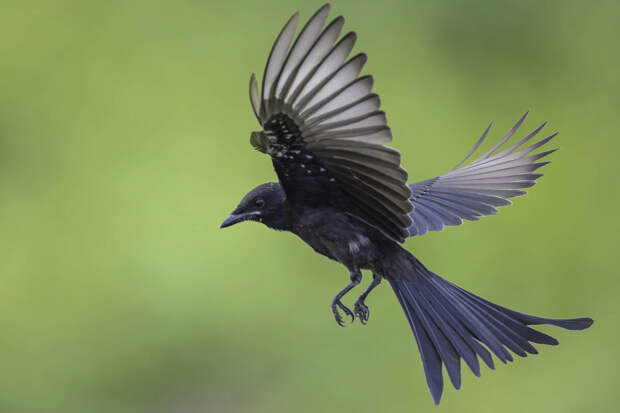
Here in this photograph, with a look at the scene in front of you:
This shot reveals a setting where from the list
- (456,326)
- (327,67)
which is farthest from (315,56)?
(456,326)

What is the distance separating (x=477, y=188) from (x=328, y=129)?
1457 millimetres

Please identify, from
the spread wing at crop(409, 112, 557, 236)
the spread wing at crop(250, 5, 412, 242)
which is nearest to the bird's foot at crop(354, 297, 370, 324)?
the spread wing at crop(250, 5, 412, 242)

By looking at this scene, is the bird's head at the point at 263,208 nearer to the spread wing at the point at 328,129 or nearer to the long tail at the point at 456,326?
the spread wing at the point at 328,129

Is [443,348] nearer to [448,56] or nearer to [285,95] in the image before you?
[285,95]

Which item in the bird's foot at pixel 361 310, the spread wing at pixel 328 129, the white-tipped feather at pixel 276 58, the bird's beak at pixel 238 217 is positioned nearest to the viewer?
the white-tipped feather at pixel 276 58

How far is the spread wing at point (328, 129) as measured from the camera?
8.98ft

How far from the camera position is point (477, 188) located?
13.8 ft

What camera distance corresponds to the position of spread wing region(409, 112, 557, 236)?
3.98m

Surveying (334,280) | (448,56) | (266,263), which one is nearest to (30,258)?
(266,263)

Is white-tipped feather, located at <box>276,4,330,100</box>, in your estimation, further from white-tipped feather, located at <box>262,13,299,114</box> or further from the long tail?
the long tail

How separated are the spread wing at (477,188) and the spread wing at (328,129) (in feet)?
2.52

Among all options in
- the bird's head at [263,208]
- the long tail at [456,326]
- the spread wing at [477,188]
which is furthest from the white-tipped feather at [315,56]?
the spread wing at [477,188]

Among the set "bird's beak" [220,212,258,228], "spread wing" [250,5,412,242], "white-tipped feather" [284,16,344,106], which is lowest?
"bird's beak" [220,212,258,228]

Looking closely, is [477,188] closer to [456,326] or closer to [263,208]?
[456,326]
